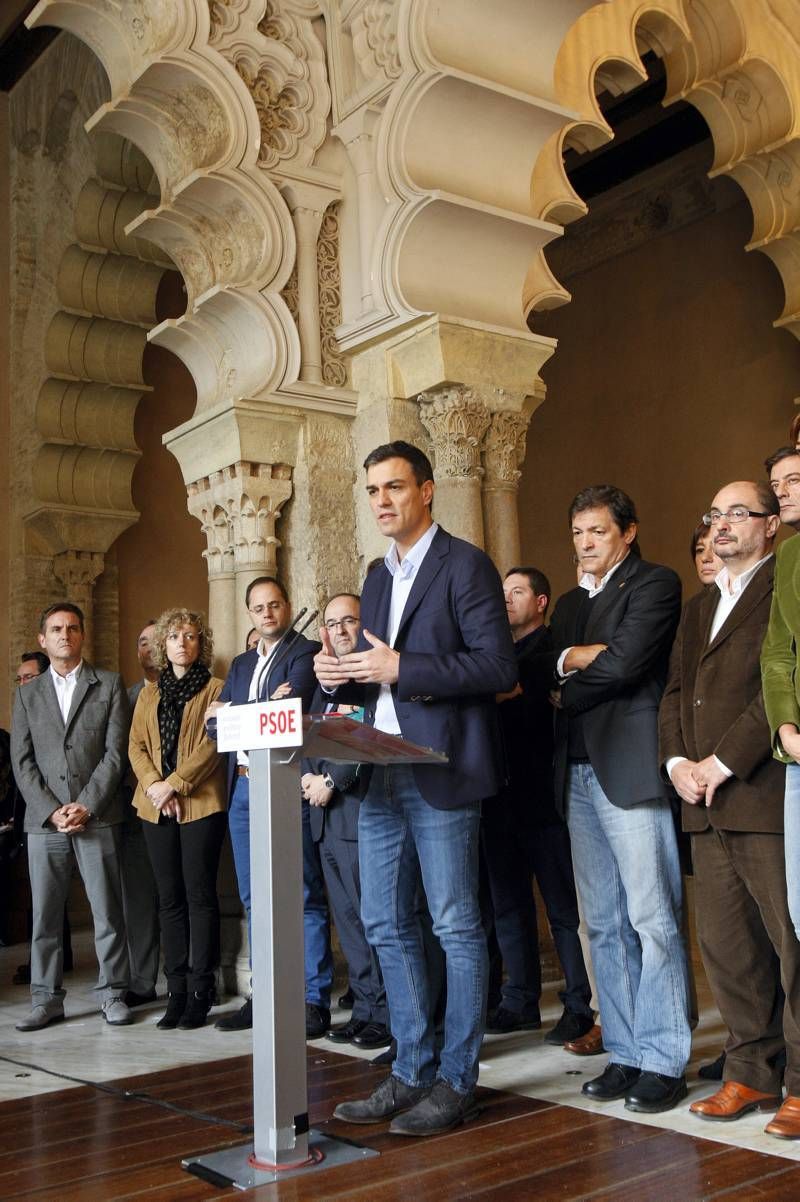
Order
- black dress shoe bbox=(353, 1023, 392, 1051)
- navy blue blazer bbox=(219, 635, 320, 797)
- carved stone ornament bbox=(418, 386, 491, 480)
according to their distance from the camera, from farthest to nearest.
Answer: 1. carved stone ornament bbox=(418, 386, 491, 480)
2. navy blue blazer bbox=(219, 635, 320, 797)
3. black dress shoe bbox=(353, 1023, 392, 1051)

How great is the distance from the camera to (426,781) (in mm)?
2818

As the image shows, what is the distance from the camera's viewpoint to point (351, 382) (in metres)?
5.04

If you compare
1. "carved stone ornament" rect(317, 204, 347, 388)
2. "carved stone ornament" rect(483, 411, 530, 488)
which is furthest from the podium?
"carved stone ornament" rect(317, 204, 347, 388)

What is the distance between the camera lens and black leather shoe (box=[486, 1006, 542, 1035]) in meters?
3.72

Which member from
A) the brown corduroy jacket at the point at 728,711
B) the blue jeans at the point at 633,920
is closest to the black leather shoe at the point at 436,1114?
the blue jeans at the point at 633,920

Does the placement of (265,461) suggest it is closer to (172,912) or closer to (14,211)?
(172,912)

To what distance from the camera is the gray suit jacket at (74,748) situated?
4.57 m

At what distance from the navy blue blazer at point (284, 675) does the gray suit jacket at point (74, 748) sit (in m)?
0.56

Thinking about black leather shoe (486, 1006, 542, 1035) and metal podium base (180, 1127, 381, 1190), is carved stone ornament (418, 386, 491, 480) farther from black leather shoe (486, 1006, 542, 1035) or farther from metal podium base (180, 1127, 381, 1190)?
metal podium base (180, 1127, 381, 1190)

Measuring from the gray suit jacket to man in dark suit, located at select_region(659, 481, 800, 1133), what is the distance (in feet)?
8.02

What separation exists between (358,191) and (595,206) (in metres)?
4.99

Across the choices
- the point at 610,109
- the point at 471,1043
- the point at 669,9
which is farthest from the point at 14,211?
the point at 471,1043

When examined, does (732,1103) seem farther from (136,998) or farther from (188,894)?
(136,998)

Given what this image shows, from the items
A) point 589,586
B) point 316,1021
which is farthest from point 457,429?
point 316,1021
